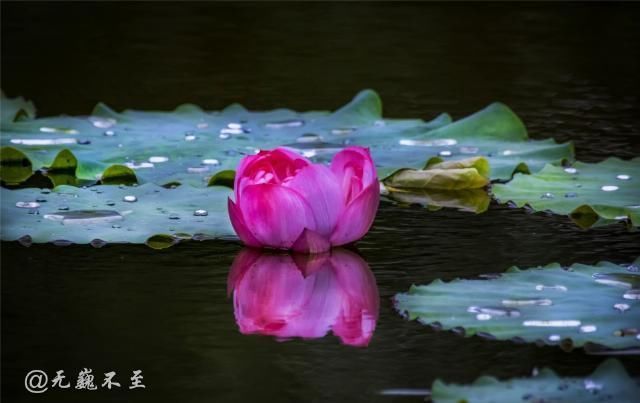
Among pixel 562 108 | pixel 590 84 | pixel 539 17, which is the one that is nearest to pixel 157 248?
pixel 562 108

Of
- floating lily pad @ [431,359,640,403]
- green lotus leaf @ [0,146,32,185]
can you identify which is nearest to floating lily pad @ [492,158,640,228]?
floating lily pad @ [431,359,640,403]

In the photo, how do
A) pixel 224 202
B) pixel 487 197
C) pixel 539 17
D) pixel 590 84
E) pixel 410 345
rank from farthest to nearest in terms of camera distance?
pixel 539 17 < pixel 590 84 < pixel 487 197 < pixel 224 202 < pixel 410 345

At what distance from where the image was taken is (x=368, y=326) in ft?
5.97

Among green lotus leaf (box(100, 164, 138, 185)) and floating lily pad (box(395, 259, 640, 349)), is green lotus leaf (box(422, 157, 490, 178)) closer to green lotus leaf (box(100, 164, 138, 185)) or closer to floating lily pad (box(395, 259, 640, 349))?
green lotus leaf (box(100, 164, 138, 185))

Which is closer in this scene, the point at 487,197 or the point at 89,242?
the point at 89,242

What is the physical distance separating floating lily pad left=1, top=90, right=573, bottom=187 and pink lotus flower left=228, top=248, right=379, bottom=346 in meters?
0.46

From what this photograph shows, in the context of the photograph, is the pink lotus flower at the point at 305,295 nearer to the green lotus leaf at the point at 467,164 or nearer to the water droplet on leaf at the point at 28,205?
the water droplet on leaf at the point at 28,205

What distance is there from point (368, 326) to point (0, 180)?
1126mm

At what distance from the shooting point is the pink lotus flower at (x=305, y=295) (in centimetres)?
182

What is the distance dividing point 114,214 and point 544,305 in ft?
2.79

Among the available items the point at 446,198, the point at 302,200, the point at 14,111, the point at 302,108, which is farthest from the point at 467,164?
the point at 14,111

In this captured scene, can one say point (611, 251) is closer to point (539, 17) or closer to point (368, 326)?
point (368, 326)

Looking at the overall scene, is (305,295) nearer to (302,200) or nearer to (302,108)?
(302,200)

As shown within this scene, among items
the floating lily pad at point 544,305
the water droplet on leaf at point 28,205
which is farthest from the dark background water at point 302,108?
the water droplet on leaf at point 28,205
